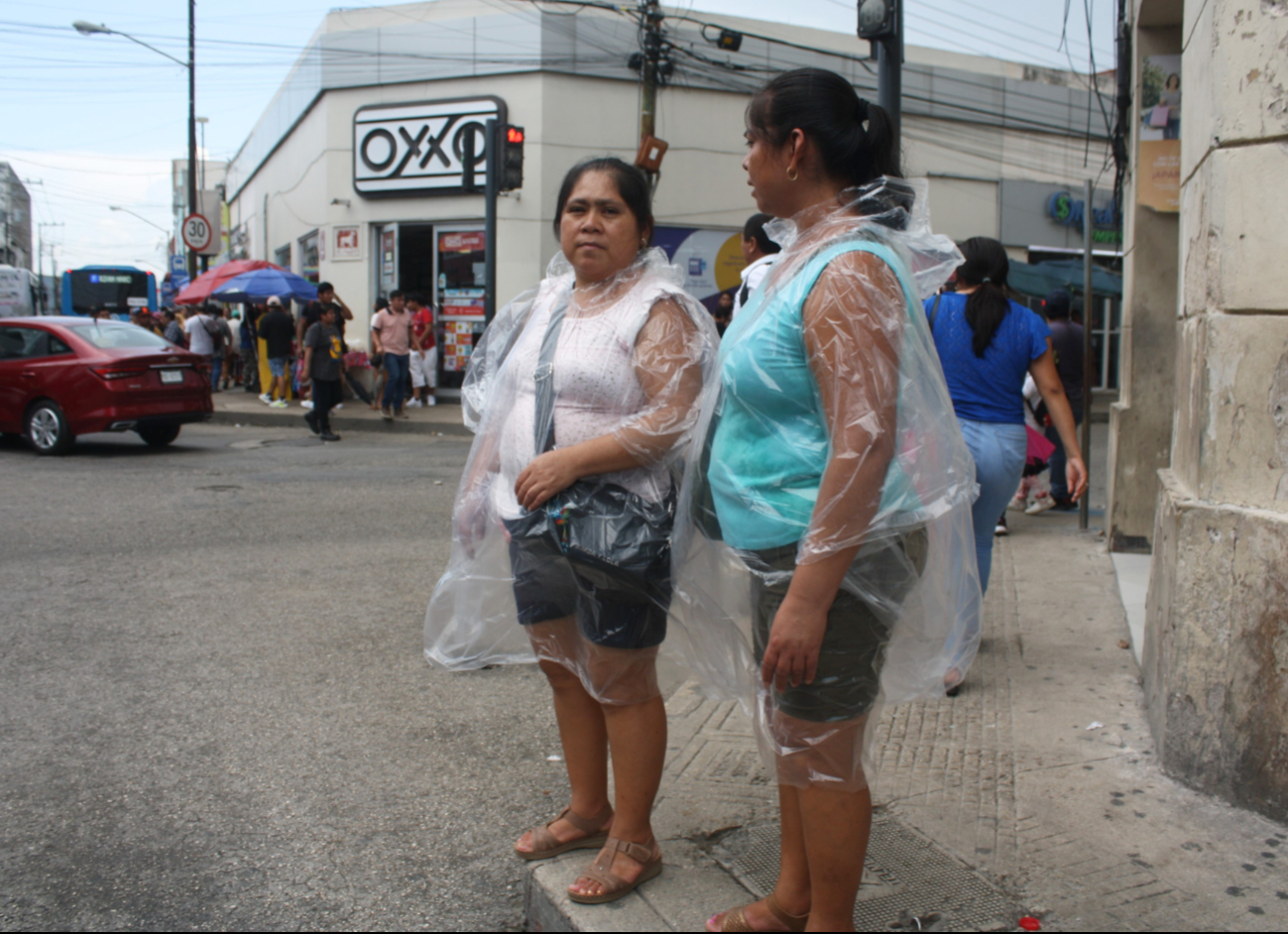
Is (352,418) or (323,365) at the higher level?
(323,365)

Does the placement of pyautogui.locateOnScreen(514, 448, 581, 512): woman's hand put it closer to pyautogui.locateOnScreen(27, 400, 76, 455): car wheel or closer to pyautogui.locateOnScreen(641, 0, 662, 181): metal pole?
pyautogui.locateOnScreen(27, 400, 76, 455): car wheel

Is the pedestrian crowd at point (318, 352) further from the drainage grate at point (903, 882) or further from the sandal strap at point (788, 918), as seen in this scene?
the sandal strap at point (788, 918)

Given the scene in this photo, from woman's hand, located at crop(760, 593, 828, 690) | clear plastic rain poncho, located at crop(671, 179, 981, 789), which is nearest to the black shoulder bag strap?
clear plastic rain poncho, located at crop(671, 179, 981, 789)

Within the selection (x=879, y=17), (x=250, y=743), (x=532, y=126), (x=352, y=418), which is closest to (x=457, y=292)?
(x=532, y=126)

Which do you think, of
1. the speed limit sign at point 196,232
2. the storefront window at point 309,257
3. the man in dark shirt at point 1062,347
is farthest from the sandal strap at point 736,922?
the speed limit sign at point 196,232

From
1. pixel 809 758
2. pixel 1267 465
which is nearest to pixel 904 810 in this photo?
pixel 809 758

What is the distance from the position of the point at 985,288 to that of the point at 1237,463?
142cm

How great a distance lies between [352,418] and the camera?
14.4 meters

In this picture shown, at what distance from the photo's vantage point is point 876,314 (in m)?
1.84

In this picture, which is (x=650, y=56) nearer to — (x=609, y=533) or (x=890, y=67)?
(x=890, y=67)

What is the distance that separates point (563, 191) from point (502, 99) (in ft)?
48.2

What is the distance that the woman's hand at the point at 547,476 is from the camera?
2203 millimetres

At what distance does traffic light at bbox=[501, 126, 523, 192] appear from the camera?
11.0 m

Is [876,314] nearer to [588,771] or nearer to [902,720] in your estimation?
[588,771]
